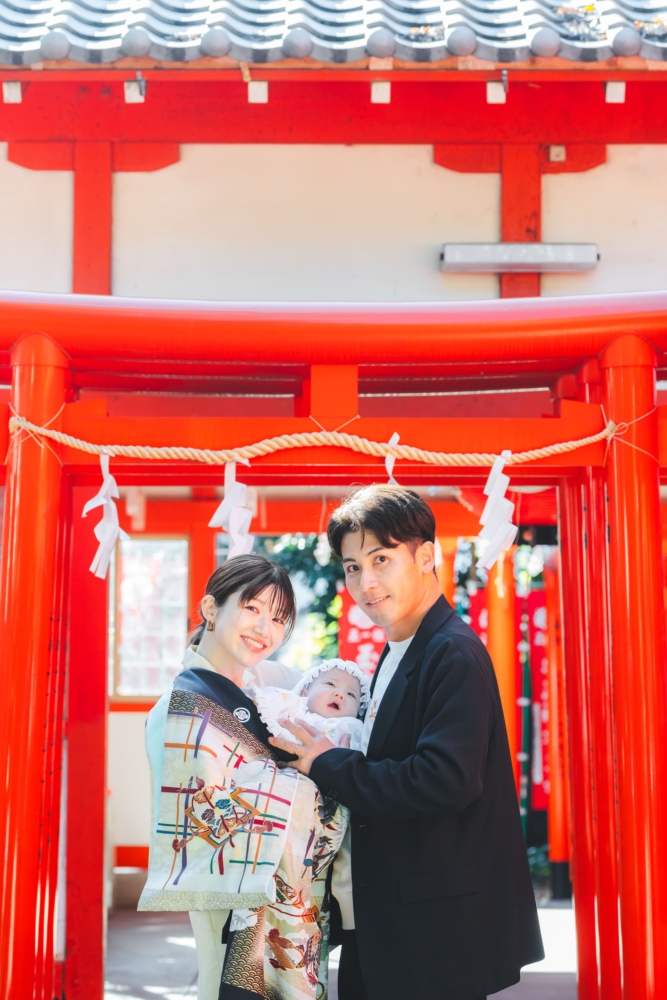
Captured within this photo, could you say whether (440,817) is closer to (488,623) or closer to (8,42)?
(8,42)

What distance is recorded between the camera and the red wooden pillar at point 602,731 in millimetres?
3732

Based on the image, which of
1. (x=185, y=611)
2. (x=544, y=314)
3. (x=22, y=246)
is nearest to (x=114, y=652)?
(x=185, y=611)

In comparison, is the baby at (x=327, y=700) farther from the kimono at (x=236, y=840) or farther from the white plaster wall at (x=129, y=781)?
the white plaster wall at (x=129, y=781)

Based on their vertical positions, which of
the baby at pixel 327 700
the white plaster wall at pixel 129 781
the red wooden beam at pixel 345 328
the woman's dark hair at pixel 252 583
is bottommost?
the white plaster wall at pixel 129 781

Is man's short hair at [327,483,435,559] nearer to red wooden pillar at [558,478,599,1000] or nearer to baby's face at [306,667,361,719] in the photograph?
baby's face at [306,667,361,719]

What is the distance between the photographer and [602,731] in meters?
3.80

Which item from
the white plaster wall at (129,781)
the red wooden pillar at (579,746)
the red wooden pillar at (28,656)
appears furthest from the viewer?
the white plaster wall at (129,781)

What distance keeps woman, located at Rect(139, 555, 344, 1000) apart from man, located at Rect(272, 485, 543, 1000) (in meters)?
0.12

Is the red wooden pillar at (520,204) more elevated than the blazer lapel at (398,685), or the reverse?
the red wooden pillar at (520,204)

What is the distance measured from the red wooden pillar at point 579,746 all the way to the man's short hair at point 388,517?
4.63ft

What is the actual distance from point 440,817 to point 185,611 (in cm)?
533

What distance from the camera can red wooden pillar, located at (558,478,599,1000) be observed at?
3.98 m

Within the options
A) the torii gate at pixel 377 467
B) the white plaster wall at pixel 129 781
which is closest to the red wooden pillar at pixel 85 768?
the torii gate at pixel 377 467

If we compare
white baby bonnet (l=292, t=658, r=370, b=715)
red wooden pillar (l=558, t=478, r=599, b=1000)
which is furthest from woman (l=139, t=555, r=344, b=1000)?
red wooden pillar (l=558, t=478, r=599, b=1000)
